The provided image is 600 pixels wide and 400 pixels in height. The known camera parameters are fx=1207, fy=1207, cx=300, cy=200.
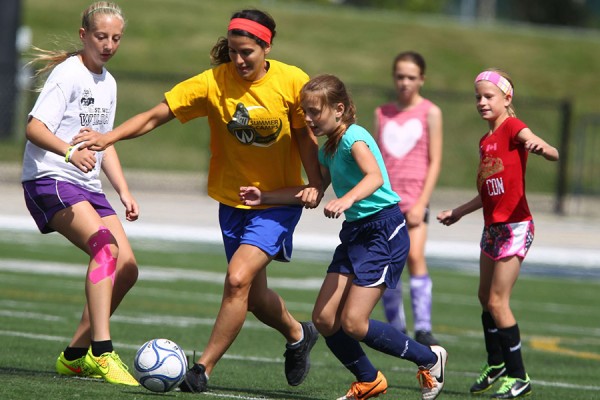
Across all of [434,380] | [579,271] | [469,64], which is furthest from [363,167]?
[469,64]

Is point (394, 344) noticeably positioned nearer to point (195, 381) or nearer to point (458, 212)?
point (195, 381)

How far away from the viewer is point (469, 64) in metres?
42.4

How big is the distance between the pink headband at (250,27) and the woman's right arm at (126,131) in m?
0.59

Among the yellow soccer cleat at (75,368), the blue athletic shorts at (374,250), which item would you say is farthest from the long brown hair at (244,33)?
the yellow soccer cleat at (75,368)

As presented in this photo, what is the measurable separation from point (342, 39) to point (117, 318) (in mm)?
34626

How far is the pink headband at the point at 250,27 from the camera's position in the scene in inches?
260

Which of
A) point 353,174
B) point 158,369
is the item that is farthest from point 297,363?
point 353,174

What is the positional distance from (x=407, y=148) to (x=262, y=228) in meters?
3.17

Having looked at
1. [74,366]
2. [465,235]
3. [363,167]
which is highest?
[363,167]

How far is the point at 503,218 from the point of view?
735 centimetres

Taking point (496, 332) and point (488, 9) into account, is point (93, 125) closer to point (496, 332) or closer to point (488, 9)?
point (496, 332)

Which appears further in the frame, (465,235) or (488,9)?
(488,9)

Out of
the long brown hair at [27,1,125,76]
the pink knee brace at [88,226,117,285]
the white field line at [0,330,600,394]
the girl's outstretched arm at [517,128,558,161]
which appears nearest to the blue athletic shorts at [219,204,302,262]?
the pink knee brace at [88,226,117,285]

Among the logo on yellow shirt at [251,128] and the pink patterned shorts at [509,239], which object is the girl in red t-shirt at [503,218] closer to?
the pink patterned shorts at [509,239]
